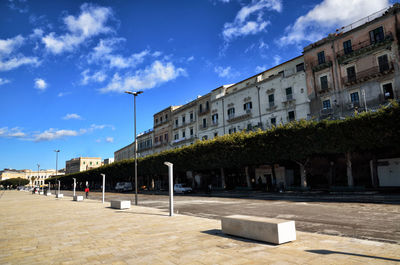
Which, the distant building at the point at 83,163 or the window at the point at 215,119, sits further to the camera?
the distant building at the point at 83,163

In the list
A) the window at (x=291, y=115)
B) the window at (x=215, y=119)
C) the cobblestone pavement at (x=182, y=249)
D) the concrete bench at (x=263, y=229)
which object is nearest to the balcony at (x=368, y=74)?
the window at (x=291, y=115)

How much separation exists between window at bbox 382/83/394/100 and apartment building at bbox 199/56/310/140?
26.1 ft

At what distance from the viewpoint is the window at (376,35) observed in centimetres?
2717

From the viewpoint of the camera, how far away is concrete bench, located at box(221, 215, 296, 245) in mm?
6566

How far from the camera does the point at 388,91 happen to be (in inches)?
1038

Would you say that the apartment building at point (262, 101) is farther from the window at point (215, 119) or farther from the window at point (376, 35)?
the window at point (376, 35)

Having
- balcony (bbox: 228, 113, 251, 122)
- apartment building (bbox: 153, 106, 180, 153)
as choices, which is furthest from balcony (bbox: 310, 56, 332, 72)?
apartment building (bbox: 153, 106, 180, 153)

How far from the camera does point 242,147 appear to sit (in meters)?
31.4

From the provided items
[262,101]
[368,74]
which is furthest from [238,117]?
[368,74]

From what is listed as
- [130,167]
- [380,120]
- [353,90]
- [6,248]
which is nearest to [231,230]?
[6,248]

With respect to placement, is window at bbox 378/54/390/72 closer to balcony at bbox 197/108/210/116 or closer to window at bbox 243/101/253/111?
window at bbox 243/101/253/111

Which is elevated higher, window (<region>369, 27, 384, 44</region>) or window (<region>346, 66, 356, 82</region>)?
window (<region>369, 27, 384, 44</region>)

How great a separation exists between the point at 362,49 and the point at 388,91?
531 centimetres

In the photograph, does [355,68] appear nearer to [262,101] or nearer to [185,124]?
[262,101]
